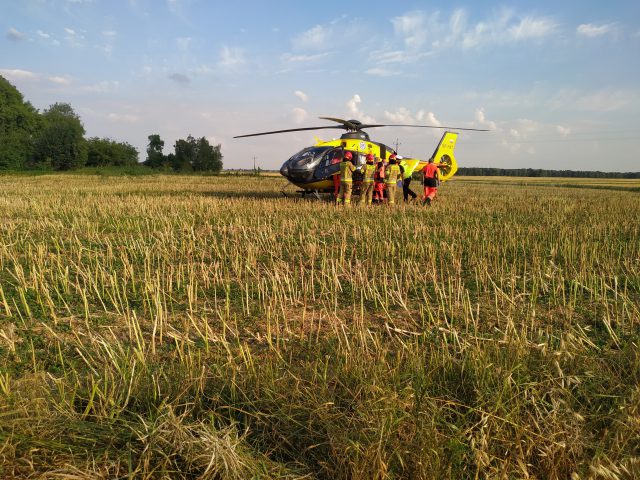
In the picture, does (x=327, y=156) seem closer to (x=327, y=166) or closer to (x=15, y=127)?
(x=327, y=166)

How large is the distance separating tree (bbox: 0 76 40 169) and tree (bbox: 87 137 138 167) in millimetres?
7767

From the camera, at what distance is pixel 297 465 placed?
1.91 meters

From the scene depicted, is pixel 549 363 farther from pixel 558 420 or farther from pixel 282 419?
pixel 282 419

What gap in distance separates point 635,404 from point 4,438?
308 cm

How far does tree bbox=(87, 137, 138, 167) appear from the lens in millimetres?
63375

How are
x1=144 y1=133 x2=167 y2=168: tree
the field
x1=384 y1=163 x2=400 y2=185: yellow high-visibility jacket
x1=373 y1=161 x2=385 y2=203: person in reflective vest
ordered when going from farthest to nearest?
x1=144 y1=133 x2=167 y2=168: tree → x1=373 y1=161 x2=385 y2=203: person in reflective vest → x1=384 y1=163 x2=400 y2=185: yellow high-visibility jacket → the field

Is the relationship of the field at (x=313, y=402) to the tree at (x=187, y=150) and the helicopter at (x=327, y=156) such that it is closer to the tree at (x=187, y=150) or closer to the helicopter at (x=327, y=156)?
the helicopter at (x=327, y=156)

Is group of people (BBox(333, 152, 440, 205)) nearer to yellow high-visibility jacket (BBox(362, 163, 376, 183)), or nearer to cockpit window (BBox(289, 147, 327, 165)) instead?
yellow high-visibility jacket (BBox(362, 163, 376, 183))

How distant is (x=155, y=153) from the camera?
290 ft

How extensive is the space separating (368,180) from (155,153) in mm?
85745

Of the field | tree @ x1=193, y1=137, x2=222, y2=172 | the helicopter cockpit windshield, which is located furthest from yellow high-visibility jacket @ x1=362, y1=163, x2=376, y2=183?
tree @ x1=193, y1=137, x2=222, y2=172

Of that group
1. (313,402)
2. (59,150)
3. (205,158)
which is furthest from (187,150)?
(313,402)

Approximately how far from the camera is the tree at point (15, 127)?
177ft

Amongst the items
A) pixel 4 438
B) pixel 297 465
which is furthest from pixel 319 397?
pixel 4 438
